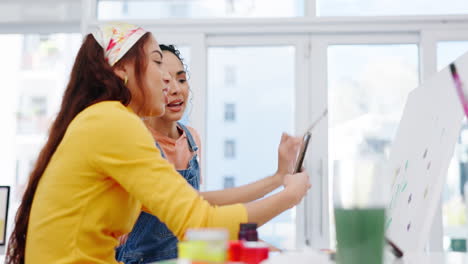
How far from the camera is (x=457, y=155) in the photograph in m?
3.51

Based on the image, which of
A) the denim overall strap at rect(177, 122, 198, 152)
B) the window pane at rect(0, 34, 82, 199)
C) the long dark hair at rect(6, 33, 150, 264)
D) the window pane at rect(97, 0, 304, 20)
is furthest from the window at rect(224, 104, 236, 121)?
the long dark hair at rect(6, 33, 150, 264)

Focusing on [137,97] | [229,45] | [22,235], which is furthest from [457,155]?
[22,235]

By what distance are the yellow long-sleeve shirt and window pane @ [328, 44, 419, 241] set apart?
8.58 ft

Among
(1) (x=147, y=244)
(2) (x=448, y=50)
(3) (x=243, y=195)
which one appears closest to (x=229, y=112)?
(2) (x=448, y=50)

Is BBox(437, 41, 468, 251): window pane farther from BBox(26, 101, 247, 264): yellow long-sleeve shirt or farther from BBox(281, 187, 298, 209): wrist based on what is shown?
BBox(26, 101, 247, 264): yellow long-sleeve shirt

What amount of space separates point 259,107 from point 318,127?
415mm

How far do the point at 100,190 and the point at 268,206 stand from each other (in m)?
0.35

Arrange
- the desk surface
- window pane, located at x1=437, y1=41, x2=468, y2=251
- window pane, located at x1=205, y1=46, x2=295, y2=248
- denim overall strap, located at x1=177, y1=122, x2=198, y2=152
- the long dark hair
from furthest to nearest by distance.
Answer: window pane, located at x1=205, y1=46, x2=295, y2=248 < window pane, located at x1=437, y1=41, x2=468, y2=251 < denim overall strap, located at x1=177, y1=122, x2=198, y2=152 < the long dark hair < the desk surface

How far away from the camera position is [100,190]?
3.63 feet

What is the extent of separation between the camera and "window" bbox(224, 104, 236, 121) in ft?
11.8

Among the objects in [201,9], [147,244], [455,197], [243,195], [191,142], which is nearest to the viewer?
[147,244]

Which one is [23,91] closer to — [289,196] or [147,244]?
[147,244]

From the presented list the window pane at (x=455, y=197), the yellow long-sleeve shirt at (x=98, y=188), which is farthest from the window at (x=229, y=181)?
the yellow long-sleeve shirt at (x=98, y=188)

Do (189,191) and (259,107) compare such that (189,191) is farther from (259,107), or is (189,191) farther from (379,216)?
(259,107)
